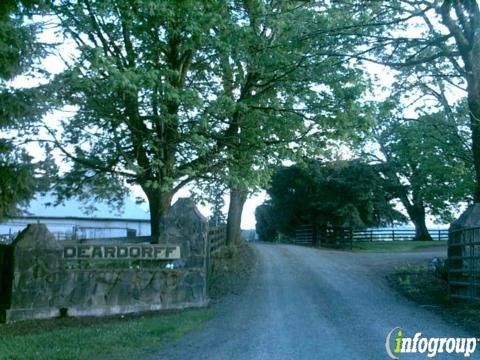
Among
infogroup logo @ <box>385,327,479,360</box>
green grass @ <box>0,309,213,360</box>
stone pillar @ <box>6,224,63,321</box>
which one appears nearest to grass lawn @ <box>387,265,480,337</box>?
infogroup logo @ <box>385,327,479,360</box>

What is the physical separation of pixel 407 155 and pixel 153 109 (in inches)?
427

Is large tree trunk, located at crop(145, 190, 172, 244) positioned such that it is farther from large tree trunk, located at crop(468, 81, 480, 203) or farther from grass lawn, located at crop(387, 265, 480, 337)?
large tree trunk, located at crop(468, 81, 480, 203)

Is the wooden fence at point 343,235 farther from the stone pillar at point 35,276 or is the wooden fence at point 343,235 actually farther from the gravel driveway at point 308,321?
the stone pillar at point 35,276

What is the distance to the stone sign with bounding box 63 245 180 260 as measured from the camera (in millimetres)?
12375

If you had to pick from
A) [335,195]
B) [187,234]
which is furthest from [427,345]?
[335,195]

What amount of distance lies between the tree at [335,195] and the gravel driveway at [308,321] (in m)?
16.7

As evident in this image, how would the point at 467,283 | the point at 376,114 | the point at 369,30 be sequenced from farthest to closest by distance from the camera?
the point at 376,114 → the point at 369,30 → the point at 467,283

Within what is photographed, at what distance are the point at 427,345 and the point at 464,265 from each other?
498cm

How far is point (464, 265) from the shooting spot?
12945mm

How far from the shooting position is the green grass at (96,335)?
8.45 meters

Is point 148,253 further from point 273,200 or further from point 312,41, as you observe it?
point 273,200

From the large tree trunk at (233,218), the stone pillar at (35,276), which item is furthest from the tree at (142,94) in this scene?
the large tree trunk at (233,218)

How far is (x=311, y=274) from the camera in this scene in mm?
17234

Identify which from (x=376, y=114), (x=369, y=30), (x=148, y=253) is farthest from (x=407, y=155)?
(x=148, y=253)
